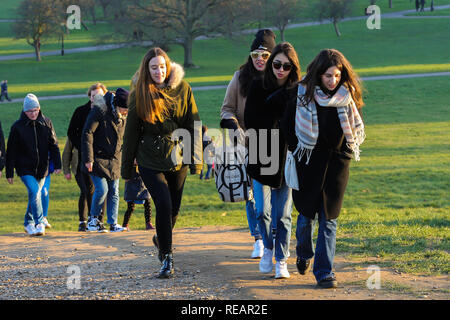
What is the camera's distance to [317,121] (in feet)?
18.4

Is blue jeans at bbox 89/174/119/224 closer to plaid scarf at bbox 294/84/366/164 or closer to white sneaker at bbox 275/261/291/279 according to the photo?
white sneaker at bbox 275/261/291/279

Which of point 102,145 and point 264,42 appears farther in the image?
point 102,145

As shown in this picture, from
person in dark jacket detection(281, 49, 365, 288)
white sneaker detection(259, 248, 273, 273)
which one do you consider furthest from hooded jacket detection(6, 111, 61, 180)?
person in dark jacket detection(281, 49, 365, 288)

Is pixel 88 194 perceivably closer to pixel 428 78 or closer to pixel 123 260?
pixel 123 260

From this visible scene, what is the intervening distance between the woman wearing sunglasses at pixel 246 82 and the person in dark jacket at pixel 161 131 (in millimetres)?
376

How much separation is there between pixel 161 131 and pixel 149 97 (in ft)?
1.16

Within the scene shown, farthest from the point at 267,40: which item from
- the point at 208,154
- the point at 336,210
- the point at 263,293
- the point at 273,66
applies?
the point at 263,293

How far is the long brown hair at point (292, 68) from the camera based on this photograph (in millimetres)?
6020

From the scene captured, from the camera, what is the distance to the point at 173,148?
6.31 meters

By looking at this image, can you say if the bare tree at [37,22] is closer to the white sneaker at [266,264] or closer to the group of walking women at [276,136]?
the group of walking women at [276,136]

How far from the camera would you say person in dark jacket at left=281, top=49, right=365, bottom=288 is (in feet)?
18.4

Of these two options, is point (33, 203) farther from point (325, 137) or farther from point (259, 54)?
point (325, 137)

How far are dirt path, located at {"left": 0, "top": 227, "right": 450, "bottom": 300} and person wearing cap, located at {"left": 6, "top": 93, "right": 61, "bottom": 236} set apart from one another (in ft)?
3.56

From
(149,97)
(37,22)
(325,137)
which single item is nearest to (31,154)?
(149,97)
